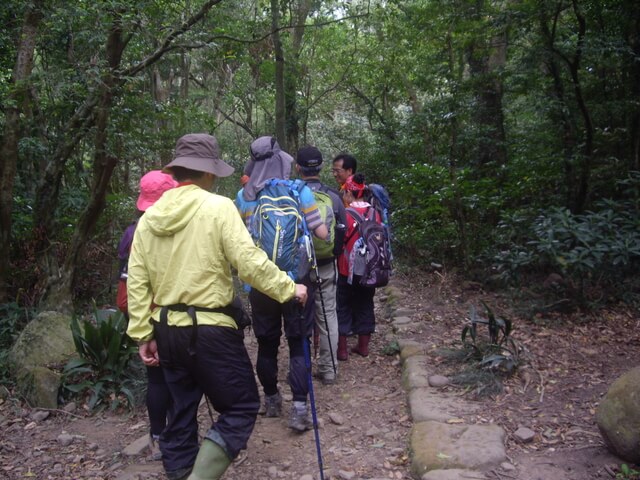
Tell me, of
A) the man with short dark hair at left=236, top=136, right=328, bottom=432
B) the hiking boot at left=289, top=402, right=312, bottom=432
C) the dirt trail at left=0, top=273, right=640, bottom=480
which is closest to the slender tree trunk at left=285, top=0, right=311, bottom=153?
the dirt trail at left=0, top=273, right=640, bottom=480

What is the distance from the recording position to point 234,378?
2.91 meters

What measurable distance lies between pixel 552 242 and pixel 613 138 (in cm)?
289

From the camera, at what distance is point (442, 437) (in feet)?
11.9

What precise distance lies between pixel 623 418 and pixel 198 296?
2.43 metres

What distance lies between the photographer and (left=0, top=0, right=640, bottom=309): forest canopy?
19.9 ft

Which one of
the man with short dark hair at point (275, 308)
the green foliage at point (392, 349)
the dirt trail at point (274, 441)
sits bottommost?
the dirt trail at point (274, 441)

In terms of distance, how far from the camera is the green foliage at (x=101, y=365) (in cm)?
486

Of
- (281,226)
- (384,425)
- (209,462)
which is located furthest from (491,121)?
(209,462)

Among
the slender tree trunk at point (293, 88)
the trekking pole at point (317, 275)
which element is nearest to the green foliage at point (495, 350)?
the trekking pole at point (317, 275)

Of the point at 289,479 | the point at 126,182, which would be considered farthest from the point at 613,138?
the point at 126,182

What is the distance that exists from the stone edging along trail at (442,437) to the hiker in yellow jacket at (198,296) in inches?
46.0

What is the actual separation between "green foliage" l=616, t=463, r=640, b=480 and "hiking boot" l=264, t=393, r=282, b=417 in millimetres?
2345

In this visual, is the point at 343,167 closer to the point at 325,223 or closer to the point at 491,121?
the point at 325,223

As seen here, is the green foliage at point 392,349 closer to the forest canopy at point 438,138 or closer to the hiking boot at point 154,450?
the forest canopy at point 438,138
